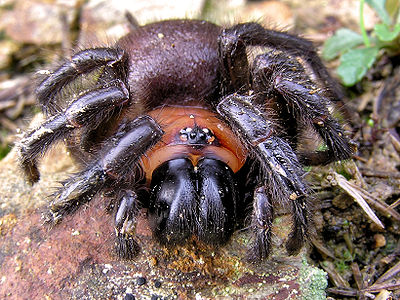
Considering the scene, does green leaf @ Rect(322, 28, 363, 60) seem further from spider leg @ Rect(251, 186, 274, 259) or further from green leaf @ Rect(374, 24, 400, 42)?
spider leg @ Rect(251, 186, 274, 259)

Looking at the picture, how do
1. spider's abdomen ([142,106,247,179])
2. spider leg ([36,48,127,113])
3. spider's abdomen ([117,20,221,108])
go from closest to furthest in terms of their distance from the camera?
spider's abdomen ([142,106,247,179]) → spider leg ([36,48,127,113]) → spider's abdomen ([117,20,221,108])

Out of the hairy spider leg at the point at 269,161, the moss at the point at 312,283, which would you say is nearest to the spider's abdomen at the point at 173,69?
the hairy spider leg at the point at 269,161

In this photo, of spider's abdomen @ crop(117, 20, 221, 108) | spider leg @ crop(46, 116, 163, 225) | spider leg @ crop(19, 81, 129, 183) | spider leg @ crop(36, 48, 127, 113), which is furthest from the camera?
spider's abdomen @ crop(117, 20, 221, 108)

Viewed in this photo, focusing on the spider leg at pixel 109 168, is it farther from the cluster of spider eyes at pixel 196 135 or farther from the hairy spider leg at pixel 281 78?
the hairy spider leg at pixel 281 78

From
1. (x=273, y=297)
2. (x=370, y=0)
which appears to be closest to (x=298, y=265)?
(x=273, y=297)

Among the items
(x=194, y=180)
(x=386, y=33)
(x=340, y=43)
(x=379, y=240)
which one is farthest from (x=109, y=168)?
(x=340, y=43)

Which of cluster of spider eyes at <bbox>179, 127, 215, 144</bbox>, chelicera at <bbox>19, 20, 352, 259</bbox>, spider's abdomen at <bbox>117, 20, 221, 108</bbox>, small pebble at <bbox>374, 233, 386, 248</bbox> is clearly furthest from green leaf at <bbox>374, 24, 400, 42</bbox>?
cluster of spider eyes at <bbox>179, 127, 215, 144</bbox>

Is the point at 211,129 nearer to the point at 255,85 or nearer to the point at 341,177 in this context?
the point at 255,85
